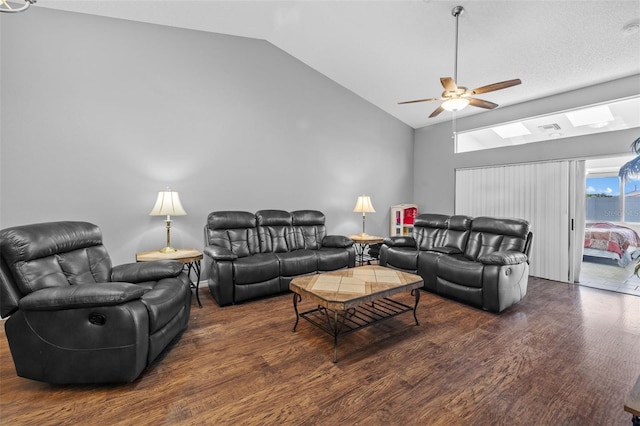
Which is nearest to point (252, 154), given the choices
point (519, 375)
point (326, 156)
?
point (326, 156)

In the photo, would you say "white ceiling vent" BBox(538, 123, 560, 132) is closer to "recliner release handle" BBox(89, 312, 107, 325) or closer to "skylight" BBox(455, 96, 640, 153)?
"skylight" BBox(455, 96, 640, 153)

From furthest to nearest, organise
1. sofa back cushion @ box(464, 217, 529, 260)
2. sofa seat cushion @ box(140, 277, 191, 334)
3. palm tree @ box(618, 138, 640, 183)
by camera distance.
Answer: sofa back cushion @ box(464, 217, 529, 260) → palm tree @ box(618, 138, 640, 183) → sofa seat cushion @ box(140, 277, 191, 334)

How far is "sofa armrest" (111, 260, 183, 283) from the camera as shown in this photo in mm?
2574

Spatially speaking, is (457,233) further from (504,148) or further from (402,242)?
(504,148)

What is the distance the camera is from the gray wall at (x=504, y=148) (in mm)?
3914

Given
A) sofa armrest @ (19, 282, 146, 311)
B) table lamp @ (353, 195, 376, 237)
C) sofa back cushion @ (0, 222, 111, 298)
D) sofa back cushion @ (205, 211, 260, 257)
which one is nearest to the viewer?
sofa armrest @ (19, 282, 146, 311)

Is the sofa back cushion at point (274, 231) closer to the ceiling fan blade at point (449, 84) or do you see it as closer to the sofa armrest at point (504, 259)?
the sofa armrest at point (504, 259)

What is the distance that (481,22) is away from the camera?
10.6 ft

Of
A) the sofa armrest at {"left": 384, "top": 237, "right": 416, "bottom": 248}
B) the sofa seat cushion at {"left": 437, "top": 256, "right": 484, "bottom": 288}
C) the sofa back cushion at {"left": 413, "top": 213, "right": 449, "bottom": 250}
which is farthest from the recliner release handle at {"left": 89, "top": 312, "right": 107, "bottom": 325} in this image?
the sofa back cushion at {"left": 413, "top": 213, "right": 449, "bottom": 250}

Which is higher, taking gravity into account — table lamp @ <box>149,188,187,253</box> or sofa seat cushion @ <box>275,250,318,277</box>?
table lamp @ <box>149,188,187,253</box>

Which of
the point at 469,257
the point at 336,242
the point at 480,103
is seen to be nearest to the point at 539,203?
the point at 469,257

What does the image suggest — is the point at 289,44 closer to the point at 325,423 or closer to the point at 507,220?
the point at 507,220

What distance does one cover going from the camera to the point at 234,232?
157 inches

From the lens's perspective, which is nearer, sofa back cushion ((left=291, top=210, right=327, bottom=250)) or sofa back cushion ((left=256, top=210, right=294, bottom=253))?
sofa back cushion ((left=256, top=210, right=294, bottom=253))
